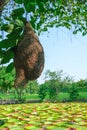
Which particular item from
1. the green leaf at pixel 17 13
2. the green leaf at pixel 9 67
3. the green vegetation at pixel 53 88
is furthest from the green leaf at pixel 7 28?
the green vegetation at pixel 53 88

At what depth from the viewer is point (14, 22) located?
7.43 feet

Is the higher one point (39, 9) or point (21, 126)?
point (39, 9)

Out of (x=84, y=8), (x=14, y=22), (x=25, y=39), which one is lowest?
(x=25, y=39)

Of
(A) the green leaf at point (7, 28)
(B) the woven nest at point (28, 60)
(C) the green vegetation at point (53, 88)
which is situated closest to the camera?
(B) the woven nest at point (28, 60)

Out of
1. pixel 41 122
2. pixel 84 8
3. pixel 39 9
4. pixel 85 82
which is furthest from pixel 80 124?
pixel 85 82

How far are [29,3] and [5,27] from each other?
0.81ft

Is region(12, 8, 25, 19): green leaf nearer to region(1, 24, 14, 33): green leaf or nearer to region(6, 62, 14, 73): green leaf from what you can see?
region(1, 24, 14, 33): green leaf

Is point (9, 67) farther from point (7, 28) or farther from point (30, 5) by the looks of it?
point (30, 5)

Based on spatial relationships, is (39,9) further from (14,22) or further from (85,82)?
(85,82)

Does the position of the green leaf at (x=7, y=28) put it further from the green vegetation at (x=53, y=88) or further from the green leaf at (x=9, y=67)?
the green vegetation at (x=53, y=88)

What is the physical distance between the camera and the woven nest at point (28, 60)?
190 centimetres

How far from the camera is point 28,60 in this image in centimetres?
194

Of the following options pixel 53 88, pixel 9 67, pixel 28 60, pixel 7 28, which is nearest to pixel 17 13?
pixel 7 28

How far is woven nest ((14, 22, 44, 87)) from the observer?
6.24 ft
